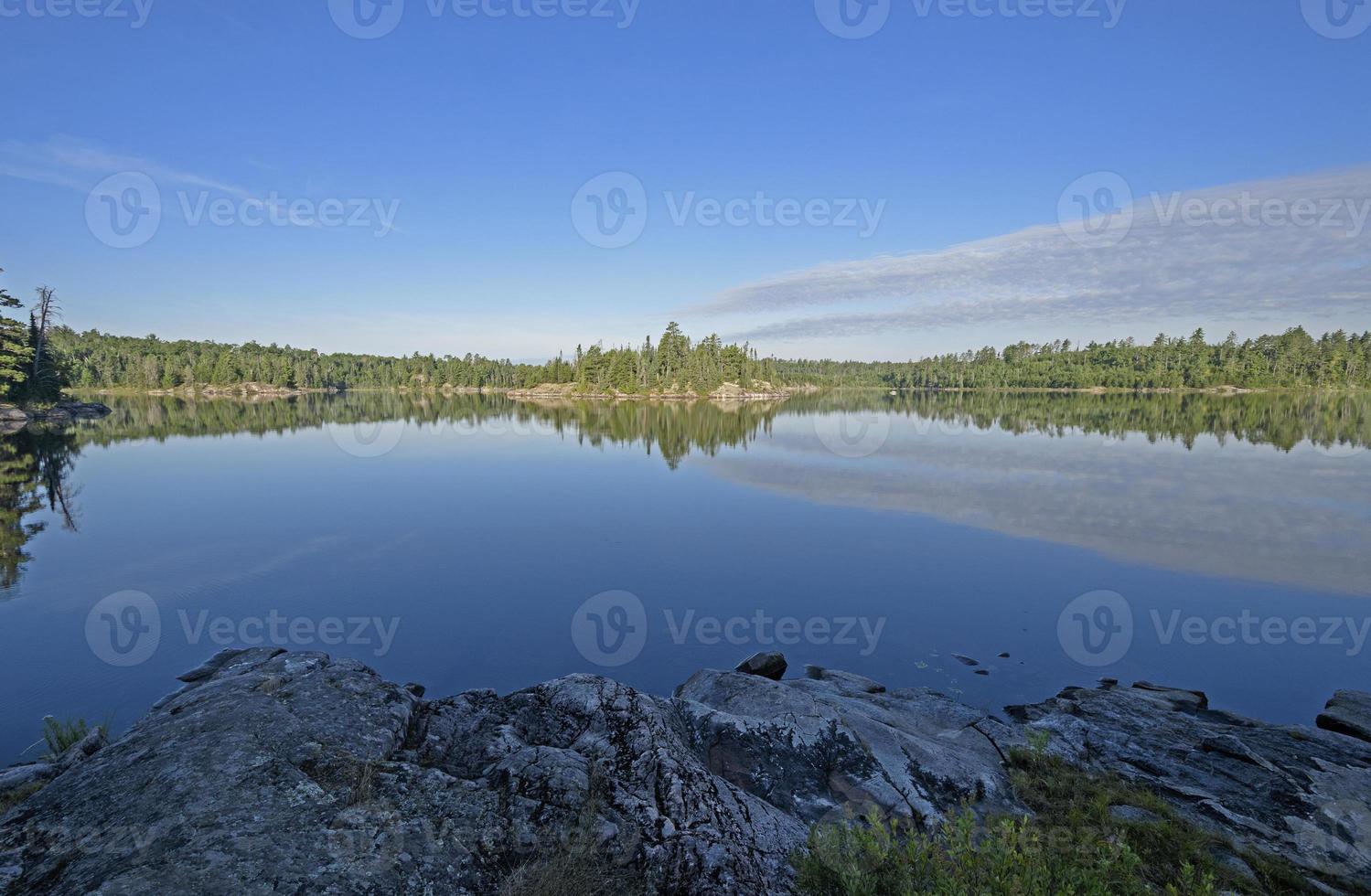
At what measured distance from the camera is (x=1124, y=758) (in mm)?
9898

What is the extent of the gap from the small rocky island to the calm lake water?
3.95 m

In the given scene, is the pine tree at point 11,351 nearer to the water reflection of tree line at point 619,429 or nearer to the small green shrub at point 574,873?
the water reflection of tree line at point 619,429

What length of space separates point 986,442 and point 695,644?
47575 millimetres

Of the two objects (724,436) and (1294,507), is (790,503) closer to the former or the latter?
(1294,507)

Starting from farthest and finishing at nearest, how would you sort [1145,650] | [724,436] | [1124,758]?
[724,436], [1145,650], [1124,758]

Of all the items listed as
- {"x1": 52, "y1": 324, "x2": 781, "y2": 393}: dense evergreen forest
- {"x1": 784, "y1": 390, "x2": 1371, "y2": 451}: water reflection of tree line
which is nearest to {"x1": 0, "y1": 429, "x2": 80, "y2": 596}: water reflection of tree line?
{"x1": 784, "y1": 390, "x2": 1371, "y2": 451}: water reflection of tree line

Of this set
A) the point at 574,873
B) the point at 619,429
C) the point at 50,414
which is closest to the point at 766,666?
the point at 574,873

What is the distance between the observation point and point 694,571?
21.2m

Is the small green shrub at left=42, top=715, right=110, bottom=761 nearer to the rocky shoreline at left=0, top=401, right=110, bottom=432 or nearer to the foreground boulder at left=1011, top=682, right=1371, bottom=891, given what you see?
the foreground boulder at left=1011, top=682, right=1371, bottom=891

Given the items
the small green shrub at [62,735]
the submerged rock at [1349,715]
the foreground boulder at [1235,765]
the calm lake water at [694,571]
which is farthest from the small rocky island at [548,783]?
the calm lake water at [694,571]

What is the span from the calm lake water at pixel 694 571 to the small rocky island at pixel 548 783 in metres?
3.95

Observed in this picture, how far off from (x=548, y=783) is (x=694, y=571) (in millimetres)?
15242

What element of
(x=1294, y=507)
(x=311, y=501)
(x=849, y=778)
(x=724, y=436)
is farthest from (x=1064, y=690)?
(x=724, y=436)

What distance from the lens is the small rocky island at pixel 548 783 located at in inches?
185
